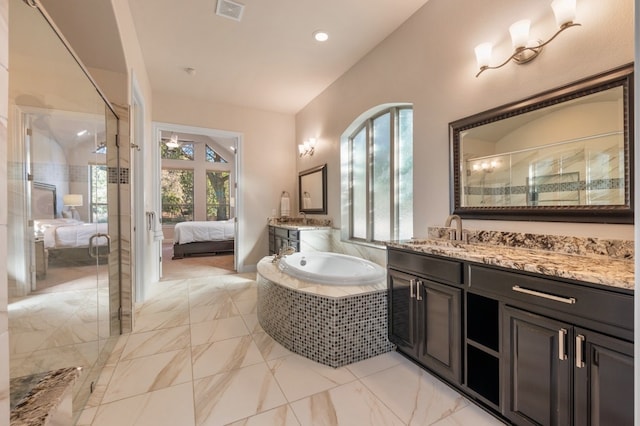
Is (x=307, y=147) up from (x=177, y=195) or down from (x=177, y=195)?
up

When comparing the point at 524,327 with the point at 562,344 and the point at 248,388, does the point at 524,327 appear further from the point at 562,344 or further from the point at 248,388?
the point at 248,388

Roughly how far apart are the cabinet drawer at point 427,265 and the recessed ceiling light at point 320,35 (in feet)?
7.17

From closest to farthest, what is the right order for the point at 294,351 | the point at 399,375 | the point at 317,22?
the point at 399,375, the point at 294,351, the point at 317,22

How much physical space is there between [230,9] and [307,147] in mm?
2236

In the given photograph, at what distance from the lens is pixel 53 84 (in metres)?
1.61

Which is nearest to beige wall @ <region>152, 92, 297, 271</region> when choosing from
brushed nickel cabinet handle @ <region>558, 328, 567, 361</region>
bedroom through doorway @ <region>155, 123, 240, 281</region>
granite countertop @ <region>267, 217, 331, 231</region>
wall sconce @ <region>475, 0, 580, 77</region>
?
granite countertop @ <region>267, 217, 331, 231</region>

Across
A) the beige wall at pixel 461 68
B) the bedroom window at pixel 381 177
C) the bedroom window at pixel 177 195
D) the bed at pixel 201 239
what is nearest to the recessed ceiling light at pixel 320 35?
the beige wall at pixel 461 68

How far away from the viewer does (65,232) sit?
1.71 metres

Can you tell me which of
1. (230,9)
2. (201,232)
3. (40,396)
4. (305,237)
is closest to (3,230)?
(40,396)

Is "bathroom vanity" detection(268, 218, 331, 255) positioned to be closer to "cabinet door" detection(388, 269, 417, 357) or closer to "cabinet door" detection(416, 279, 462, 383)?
"cabinet door" detection(388, 269, 417, 357)

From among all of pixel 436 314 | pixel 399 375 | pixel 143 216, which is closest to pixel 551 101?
pixel 436 314

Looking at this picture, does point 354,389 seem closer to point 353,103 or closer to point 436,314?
point 436,314

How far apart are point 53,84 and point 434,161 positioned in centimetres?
262

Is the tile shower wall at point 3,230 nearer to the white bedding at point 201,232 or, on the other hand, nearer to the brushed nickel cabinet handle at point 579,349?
the brushed nickel cabinet handle at point 579,349
